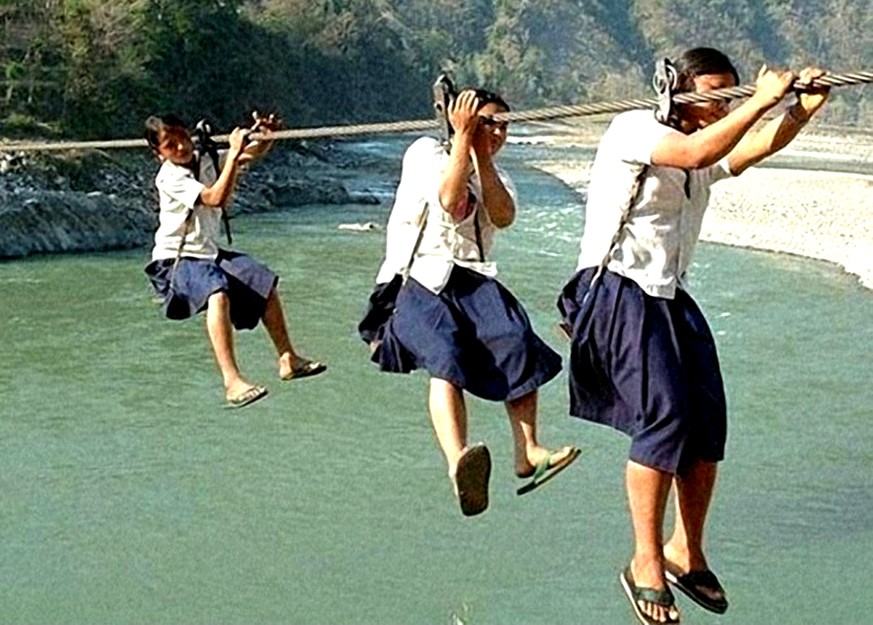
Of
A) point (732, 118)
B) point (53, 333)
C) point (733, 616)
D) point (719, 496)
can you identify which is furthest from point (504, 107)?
point (53, 333)

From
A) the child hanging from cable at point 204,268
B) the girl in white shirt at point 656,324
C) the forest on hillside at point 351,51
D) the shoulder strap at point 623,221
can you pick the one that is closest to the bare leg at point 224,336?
the child hanging from cable at point 204,268

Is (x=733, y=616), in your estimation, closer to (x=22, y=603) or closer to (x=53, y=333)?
(x=22, y=603)

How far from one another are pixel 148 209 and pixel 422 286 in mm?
25367

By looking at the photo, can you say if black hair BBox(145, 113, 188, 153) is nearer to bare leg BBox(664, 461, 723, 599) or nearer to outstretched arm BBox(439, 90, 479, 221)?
outstretched arm BBox(439, 90, 479, 221)

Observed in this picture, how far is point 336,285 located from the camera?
23.1 meters

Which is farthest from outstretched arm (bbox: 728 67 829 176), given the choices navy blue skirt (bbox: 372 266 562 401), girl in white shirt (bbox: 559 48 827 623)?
navy blue skirt (bbox: 372 266 562 401)

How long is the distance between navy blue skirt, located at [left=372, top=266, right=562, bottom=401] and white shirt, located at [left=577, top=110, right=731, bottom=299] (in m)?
0.73

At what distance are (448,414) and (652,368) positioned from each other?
920 millimetres

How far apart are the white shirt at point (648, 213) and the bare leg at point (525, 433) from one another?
2.77ft

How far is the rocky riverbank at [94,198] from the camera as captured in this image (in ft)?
86.2

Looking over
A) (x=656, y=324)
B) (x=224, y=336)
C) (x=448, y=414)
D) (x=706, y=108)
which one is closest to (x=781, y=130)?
(x=706, y=108)

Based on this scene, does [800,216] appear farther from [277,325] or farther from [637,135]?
[637,135]

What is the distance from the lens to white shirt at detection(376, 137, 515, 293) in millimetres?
4793

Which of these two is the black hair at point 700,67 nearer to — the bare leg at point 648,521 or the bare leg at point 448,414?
the bare leg at point 648,521
